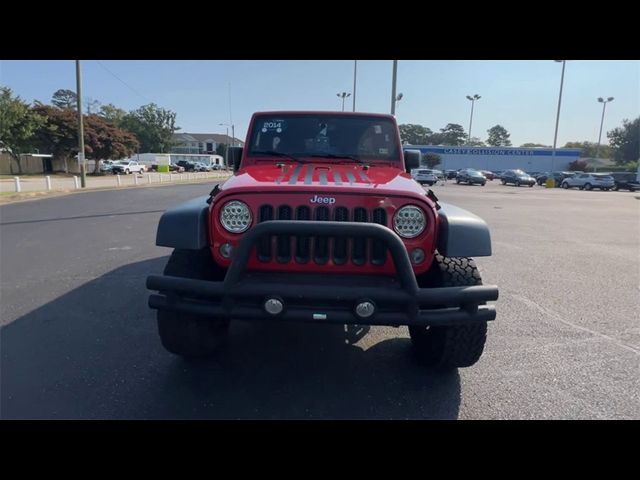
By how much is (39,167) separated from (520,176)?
49607 mm

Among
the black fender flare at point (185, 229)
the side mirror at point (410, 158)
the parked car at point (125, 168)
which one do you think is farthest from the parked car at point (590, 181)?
the parked car at point (125, 168)

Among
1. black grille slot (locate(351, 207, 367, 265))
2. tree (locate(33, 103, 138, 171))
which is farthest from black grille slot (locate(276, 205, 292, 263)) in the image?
tree (locate(33, 103, 138, 171))

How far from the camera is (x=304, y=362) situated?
3.21 meters

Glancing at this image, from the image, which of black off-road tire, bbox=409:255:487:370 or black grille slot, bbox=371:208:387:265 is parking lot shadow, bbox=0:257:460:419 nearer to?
black off-road tire, bbox=409:255:487:370

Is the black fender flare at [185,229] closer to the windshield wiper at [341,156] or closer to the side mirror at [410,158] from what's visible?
the windshield wiper at [341,156]

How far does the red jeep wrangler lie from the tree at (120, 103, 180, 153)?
81.6m

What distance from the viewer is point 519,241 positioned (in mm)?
8641

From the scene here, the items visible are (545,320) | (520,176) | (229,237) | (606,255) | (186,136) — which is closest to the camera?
(229,237)

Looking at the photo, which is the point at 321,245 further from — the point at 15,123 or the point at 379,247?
the point at 15,123

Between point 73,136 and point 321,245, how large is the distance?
46959 millimetres

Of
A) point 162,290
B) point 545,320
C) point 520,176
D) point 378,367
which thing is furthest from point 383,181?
point 520,176

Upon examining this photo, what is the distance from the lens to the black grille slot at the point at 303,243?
252 centimetres

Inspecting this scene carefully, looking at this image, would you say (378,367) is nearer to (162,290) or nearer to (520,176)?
(162,290)

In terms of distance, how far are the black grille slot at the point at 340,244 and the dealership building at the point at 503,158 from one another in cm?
6380
